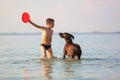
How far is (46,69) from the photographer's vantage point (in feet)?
50.8

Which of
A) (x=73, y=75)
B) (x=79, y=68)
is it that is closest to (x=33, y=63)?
(x=79, y=68)

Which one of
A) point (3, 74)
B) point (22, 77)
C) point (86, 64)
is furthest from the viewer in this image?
point (86, 64)

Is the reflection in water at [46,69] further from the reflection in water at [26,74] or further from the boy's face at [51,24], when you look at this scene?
the boy's face at [51,24]

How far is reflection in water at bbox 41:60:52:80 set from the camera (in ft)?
44.7

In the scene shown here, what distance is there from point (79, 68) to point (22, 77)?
2765 mm

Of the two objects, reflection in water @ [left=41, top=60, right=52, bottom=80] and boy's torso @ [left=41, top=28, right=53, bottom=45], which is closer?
reflection in water @ [left=41, top=60, right=52, bottom=80]

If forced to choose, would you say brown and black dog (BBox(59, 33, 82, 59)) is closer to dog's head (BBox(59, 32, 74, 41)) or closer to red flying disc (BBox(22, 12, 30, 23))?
dog's head (BBox(59, 32, 74, 41))

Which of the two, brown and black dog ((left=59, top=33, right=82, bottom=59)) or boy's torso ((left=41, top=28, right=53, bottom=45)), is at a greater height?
boy's torso ((left=41, top=28, right=53, bottom=45))

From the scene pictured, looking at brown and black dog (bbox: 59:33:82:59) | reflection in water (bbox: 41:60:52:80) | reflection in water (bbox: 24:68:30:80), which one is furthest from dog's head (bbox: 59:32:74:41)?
reflection in water (bbox: 24:68:30:80)

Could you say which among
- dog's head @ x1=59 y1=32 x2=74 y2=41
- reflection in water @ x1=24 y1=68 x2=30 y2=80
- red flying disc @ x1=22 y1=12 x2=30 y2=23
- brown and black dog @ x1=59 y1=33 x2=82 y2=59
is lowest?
reflection in water @ x1=24 y1=68 x2=30 y2=80

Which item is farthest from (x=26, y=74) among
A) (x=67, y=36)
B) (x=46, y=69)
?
(x=67, y=36)

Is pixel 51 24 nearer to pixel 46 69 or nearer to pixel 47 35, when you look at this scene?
pixel 47 35

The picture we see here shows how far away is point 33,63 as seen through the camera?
17.6 m

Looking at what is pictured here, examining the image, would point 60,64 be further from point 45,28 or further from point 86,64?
point 45,28
